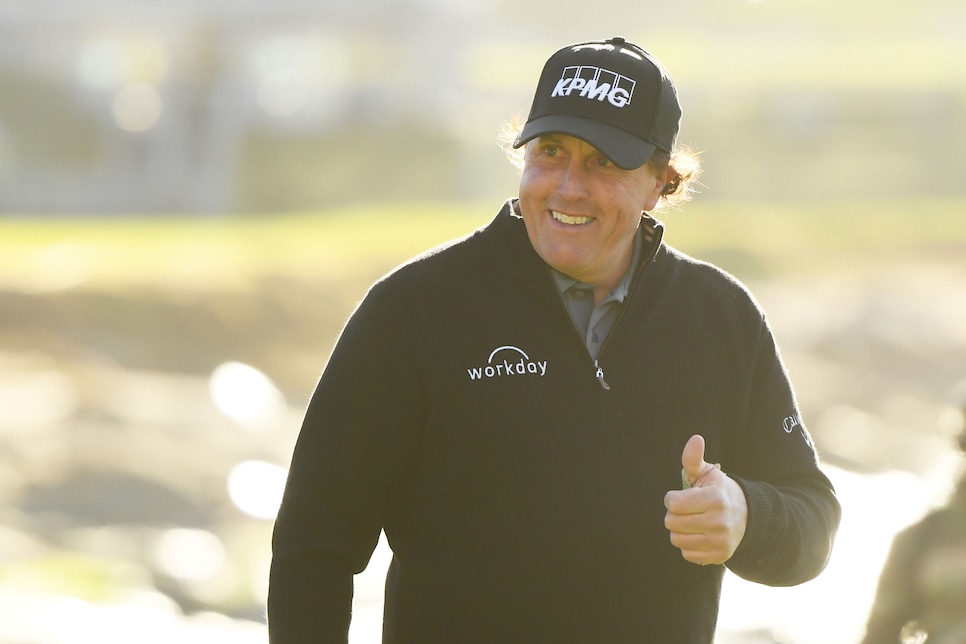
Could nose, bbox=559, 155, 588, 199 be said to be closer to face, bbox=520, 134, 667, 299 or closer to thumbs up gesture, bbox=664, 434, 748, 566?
face, bbox=520, 134, 667, 299

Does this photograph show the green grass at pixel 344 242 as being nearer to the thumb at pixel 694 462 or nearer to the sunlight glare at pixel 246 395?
the sunlight glare at pixel 246 395

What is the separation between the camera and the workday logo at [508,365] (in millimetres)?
2789

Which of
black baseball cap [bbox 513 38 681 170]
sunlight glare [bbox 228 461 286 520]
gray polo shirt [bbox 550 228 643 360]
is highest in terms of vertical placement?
sunlight glare [bbox 228 461 286 520]

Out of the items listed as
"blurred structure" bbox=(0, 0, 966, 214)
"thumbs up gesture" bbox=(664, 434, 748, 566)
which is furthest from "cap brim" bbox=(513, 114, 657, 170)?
"blurred structure" bbox=(0, 0, 966, 214)

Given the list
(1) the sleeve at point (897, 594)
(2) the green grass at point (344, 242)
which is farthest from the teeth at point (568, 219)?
(2) the green grass at point (344, 242)

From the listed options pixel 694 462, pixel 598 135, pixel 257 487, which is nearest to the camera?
pixel 694 462

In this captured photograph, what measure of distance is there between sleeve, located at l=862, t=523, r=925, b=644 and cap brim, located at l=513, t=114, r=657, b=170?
60.5 inches

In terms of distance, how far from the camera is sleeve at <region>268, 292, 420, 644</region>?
2746 mm

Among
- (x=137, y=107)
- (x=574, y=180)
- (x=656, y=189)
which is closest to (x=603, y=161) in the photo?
(x=574, y=180)

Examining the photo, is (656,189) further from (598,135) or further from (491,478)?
(491,478)

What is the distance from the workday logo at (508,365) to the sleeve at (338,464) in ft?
0.43

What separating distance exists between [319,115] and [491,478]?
34092 mm

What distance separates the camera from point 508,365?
280 cm

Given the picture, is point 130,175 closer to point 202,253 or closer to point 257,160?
point 257,160
